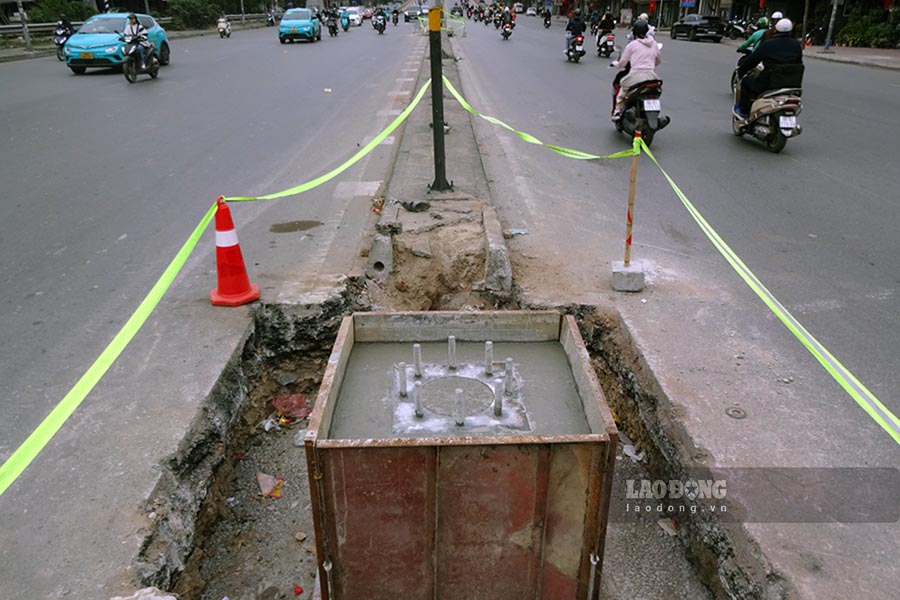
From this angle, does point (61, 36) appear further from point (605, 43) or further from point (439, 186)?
point (439, 186)

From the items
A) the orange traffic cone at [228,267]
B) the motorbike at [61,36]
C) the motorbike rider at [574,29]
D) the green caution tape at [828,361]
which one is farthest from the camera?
the motorbike at [61,36]

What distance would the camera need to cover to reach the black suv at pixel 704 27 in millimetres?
34125

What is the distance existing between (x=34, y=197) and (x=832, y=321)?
304 inches

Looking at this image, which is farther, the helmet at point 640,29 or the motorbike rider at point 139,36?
the motorbike rider at point 139,36

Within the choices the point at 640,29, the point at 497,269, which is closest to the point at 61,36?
the point at 640,29

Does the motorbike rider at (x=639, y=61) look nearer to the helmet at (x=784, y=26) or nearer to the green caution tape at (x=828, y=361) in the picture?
the helmet at (x=784, y=26)

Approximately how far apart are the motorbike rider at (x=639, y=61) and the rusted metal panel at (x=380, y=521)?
8.61m

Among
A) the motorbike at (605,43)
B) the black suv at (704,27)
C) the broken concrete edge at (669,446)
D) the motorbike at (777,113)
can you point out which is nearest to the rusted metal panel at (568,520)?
the broken concrete edge at (669,446)

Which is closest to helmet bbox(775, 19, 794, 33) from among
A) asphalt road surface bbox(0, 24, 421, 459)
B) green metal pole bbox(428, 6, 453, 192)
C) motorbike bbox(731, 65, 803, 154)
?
motorbike bbox(731, 65, 803, 154)

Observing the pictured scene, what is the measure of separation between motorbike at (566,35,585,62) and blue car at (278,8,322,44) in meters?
15.3

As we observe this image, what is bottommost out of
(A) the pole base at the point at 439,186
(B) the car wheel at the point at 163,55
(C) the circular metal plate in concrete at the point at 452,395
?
(C) the circular metal plate in concrete at the point at 452,395

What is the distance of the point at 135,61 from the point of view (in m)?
16.7

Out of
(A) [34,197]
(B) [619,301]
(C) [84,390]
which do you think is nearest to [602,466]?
(B) [619,301]

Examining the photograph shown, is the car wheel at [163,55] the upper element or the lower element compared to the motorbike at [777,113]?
upper
